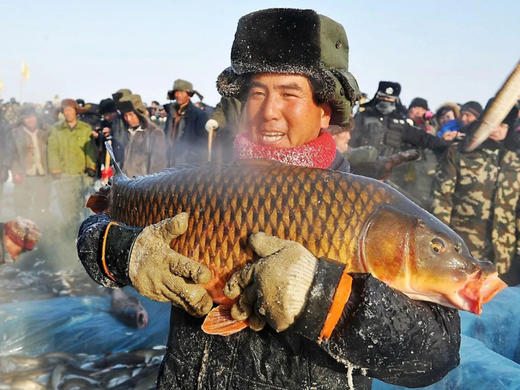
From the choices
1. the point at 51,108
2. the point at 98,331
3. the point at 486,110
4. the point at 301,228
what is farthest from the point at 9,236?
the point at 51,108

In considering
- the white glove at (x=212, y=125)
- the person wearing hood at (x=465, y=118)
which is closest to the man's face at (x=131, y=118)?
the white glove at (x=212, y=125)

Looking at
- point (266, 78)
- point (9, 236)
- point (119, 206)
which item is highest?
point (266, 78)

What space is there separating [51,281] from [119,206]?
588 cm

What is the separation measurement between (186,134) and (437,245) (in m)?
6.93

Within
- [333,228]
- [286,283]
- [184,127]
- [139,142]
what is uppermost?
[333,228]

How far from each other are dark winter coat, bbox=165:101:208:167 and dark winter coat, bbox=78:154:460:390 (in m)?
Answer: 5.83

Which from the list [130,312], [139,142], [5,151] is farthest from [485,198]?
[5,151]

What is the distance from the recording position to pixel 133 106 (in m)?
8.77

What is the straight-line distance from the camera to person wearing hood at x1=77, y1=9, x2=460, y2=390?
4.14 ft

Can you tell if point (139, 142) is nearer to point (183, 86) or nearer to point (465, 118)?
point (183, 86)

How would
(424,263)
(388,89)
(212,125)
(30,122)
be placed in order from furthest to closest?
(30,122) → (388,89) → (212,125) → (424,263)

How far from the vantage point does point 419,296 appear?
1393 mm

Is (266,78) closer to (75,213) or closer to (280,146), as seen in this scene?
(280,146)

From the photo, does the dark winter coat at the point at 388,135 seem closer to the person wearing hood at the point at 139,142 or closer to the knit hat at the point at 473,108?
Answer: the knit hat at the point at 473,108
